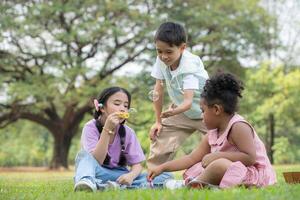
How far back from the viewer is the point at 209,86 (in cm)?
413

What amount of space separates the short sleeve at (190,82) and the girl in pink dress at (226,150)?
0.79 m

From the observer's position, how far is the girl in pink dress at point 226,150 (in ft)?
12.6

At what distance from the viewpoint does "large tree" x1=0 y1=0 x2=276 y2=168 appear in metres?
19.4

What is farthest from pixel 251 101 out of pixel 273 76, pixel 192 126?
pixel 192 126

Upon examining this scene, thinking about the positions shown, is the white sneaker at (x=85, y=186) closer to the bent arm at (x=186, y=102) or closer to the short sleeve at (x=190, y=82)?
the bent arm at (x=186, y=102)

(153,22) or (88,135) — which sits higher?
(153,22)

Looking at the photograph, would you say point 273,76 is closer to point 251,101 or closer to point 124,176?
point 251,101

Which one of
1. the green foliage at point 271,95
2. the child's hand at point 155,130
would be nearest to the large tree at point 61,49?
the green foliage at point 271,95

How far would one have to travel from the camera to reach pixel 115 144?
4.78 m

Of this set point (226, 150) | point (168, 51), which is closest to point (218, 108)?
point (226, 150)

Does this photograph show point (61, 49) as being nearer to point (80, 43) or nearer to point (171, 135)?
point (80, 43)

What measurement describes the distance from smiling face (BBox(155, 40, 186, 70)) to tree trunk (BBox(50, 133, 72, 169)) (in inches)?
695

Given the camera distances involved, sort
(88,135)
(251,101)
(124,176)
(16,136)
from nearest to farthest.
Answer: (124,176)
(88,135)
(251,101)
(16,136)

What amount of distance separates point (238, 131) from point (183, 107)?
2.90 ft
